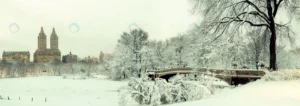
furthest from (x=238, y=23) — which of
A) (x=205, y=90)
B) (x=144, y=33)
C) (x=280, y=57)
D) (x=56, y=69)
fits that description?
(x=56, y=69)

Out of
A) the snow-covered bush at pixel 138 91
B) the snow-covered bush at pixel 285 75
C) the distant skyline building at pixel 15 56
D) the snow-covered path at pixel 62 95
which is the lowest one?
the snow-covered path at pixel 62 95

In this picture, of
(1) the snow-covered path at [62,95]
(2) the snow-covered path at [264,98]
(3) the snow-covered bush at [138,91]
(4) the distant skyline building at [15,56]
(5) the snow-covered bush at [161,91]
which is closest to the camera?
(2) the snow-covered path at [264,98]

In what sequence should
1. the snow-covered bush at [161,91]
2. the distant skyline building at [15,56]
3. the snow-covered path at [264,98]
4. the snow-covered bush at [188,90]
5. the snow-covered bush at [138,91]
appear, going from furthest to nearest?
the distant skyline building at [15,56], the snow-covered bush at [138,91], the snow-covered bush at [161,91], the snow-covered bush at [188,90], the snow-covered path at [264,98]

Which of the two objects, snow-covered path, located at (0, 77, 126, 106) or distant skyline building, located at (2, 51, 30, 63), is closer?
snow-covered path, located at (0, 77, 126, 106)

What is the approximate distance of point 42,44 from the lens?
16825 cm

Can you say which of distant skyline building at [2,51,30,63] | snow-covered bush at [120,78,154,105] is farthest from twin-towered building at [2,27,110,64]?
snow-covered bush at [120,78,154,105]

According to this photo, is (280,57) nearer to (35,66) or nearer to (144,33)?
(144,33)

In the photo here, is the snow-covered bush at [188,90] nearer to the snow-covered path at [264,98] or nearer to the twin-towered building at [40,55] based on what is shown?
the snow-covered path at [264,98]

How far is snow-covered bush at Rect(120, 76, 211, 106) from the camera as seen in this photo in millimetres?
16953

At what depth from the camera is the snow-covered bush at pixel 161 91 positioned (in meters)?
17.0

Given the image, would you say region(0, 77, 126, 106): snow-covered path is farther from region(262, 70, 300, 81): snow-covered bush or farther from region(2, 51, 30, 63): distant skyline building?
region(2, 51, 30, 63): distant skyline building

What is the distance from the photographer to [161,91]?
17469 millimetres

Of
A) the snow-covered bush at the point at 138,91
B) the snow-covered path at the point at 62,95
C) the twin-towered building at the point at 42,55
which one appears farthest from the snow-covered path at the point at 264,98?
the twin-towered building at the point at 42,55

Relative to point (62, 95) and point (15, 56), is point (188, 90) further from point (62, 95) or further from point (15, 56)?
point (15, 56)
